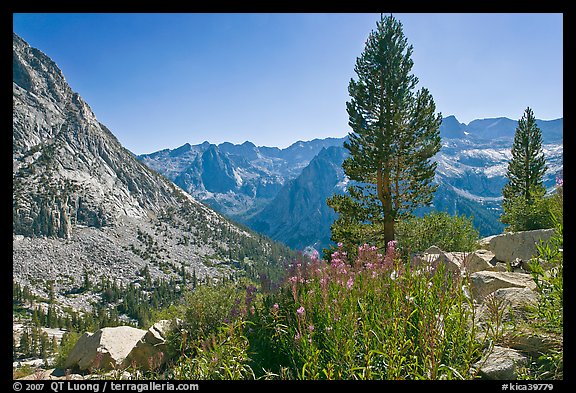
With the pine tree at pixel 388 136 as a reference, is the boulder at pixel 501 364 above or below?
below

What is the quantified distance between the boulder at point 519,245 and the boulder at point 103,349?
1134cm

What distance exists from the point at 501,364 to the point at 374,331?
4.26 ft

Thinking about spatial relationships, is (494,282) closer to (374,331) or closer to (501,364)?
(501,364)

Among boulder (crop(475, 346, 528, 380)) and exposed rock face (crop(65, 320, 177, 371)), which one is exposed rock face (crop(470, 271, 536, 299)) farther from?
exposed rock face (crop(65, 320, 177, 371))

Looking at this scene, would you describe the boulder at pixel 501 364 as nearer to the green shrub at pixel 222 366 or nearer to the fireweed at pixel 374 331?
the fireweed at pixel 374 331

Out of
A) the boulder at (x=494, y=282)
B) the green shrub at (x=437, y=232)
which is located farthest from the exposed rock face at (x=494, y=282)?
the green shrub at (x=437, y=232)

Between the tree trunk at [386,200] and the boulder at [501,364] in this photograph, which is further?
the tree trunk at [386,200]

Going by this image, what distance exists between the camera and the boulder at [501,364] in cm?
308

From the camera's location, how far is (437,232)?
16.2 m

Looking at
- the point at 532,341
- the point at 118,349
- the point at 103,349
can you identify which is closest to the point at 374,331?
the point at 532,341

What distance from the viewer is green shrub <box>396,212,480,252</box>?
1523 cm
